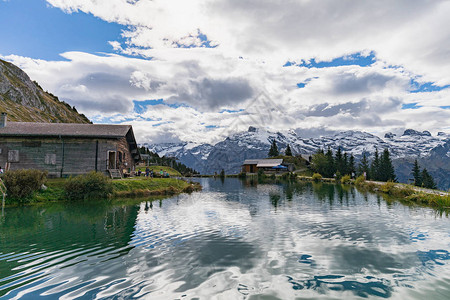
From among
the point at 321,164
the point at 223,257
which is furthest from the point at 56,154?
the point at 321,164

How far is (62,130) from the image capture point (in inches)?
1324

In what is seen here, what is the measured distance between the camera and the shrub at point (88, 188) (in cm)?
2600

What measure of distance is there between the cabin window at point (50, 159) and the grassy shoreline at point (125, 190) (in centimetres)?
351

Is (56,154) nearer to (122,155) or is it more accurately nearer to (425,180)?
(122,155)

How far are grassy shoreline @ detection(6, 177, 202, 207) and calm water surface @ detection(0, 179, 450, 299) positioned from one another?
25.3ft

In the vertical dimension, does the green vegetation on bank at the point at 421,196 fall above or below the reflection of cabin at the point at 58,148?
below

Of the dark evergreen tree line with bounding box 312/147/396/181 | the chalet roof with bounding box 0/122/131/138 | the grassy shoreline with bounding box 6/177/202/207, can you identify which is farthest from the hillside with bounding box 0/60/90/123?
the dark evergreen tree line with bounding box 312/147/396/181

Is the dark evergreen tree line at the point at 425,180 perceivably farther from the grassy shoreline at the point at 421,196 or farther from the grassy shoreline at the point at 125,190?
the grassy shoreline at the point at 125,190

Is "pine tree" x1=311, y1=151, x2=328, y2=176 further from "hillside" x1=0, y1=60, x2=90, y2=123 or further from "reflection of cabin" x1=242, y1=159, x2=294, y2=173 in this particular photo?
"hillside" x1=0, y1=60, x2=90, y2=123

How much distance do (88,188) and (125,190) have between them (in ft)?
14.2

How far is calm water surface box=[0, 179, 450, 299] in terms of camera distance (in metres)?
7.25

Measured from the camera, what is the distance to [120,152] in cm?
3653

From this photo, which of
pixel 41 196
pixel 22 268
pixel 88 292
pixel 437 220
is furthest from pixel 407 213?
pixel 41 196

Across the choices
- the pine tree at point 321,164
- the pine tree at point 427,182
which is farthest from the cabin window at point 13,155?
the pine tree at point 427,182
